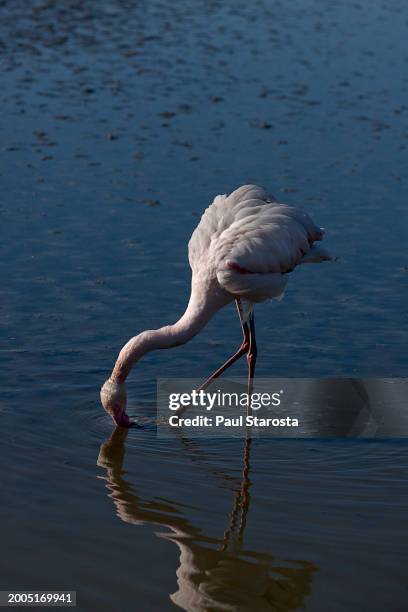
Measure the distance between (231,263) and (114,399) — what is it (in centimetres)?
134

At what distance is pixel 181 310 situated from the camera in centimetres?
1097

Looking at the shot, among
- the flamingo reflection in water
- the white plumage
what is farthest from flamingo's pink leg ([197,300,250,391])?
the flamingo reflection in water

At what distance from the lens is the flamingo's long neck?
8.40 meters

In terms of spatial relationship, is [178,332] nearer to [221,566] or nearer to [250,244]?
[250,244]

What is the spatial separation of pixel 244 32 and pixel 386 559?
1962 cm

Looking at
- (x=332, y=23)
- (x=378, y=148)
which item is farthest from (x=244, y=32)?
(x=378, y=148)

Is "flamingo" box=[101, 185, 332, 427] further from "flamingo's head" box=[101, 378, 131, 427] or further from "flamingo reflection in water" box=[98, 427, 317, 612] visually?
"flamingo reflection in water" box=[98, 427, 317, 612]

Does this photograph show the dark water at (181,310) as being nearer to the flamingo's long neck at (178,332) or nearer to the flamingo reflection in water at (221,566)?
the flamingo reflection in water at (221,566)

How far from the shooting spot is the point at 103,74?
20.7 m

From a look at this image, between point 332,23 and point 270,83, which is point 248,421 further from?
point 332,23

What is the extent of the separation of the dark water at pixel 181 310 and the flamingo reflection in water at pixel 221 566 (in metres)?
0.02

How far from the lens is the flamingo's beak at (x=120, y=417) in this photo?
856cm

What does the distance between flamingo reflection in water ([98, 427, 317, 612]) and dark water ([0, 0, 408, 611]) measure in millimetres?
17

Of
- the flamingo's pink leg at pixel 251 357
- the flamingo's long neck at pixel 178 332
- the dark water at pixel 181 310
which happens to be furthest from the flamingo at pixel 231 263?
the dark water at pixel 181 310
